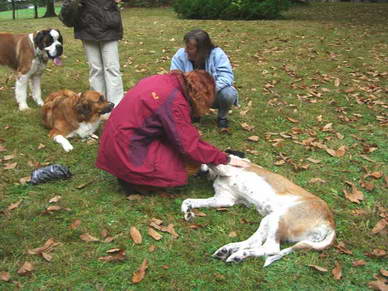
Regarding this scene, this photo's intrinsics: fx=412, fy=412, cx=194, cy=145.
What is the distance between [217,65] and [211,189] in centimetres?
221

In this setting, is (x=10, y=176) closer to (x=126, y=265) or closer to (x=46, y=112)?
(x=46, y=112)

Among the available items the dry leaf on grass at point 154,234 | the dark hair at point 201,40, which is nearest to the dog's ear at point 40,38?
the dark hair at point 201,40

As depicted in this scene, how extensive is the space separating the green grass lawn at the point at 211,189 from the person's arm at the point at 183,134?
0.62 m

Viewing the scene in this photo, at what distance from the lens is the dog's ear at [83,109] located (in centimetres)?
592

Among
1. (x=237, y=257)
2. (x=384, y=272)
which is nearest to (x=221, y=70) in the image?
(x=237, y=257)

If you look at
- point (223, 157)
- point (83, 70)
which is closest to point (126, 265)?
point (223, 157)

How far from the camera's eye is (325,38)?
43.1ft

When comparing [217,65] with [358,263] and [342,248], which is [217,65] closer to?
[342,248]

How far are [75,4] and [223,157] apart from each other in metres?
3.48

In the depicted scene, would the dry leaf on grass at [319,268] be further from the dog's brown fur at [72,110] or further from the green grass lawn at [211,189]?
the dog's brown fur at [72,110]

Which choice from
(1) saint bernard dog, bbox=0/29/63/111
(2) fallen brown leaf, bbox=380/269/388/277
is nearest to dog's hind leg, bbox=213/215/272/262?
(2) fallen brown leaf, bbox=380/269/388/277

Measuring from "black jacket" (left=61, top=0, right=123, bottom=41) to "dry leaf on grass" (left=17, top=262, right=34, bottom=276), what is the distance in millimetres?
3955

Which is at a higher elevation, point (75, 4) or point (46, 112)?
point (75, 4)

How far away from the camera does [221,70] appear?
6254 mm
